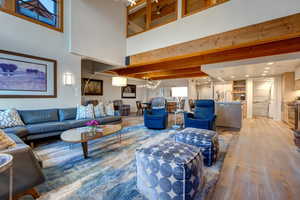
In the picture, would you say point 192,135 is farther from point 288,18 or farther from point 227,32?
point 288,18

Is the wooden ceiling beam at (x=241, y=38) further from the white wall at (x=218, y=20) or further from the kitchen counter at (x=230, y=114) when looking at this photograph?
the kitchen counter at (x=230, y=114)

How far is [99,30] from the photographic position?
468cm

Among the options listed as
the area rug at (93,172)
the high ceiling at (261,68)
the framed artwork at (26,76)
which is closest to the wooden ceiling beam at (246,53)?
the high ceiling at (261,68)

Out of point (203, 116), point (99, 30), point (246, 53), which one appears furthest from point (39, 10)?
point (246, 53)

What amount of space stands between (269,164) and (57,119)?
4863 mm

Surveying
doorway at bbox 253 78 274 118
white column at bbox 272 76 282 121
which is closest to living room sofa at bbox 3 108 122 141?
white column at bbox 272 76 282 121

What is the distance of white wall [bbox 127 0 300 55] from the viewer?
2742 mm

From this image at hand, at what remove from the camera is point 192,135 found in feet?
7.60

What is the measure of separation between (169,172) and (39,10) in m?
5.05

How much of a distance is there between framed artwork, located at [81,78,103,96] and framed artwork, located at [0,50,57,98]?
283 cm

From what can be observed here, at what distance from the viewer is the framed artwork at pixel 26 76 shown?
3.14m

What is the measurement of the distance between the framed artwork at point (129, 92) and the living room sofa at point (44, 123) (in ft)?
16.0

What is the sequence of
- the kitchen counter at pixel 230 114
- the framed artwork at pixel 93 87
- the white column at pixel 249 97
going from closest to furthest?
1. the kitchen counter at pixel 230 114
2. the framed artwork at pixel 93 87
3. the white column at pixel 249 97

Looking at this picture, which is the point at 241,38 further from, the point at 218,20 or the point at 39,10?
the point at 39,10
